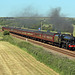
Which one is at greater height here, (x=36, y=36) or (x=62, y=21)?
(x=62, y=21)

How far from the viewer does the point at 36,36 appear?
133 ft

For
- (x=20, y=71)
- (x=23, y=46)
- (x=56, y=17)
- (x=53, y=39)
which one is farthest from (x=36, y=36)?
(x=20, y=71)

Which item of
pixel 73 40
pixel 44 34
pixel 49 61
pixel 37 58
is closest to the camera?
pixel 49 61

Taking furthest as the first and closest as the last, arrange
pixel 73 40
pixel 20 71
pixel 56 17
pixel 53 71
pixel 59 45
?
pixel 56 17, pixel 59 45, pixel 73 40, pixel 53 71, pixel 20 71

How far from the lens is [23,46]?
1045 inches

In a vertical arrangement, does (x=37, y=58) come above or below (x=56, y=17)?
below

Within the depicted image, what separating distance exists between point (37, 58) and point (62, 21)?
68.8ft

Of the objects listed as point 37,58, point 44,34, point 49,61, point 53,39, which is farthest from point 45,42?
point 49,61

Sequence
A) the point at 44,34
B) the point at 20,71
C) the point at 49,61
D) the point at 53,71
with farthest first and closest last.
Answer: the point at 44,34 → the point at 49,61 → the point at 53,71 → the point at 20,71

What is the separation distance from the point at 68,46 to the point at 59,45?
3152mm

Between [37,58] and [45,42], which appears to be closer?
[37,58]

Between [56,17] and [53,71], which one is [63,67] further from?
[56,17]

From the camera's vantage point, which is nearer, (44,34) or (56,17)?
(44,34)

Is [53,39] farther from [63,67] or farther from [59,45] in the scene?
[63,67]
